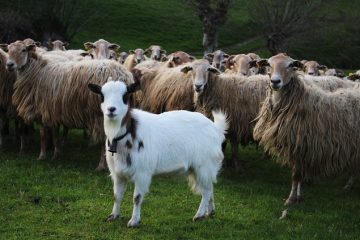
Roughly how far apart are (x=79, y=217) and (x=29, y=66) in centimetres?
496

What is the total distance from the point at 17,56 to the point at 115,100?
18.3 feet

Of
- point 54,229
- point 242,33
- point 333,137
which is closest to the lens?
point 54,229

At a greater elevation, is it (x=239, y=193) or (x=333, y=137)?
(x=333, y=137)

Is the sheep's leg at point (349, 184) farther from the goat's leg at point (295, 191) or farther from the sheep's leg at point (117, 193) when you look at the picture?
the sheep's leg at point (117, 193)

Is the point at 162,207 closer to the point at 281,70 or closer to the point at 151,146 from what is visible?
the point at 151,146

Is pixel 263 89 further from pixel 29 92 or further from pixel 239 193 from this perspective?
pixel 29 92

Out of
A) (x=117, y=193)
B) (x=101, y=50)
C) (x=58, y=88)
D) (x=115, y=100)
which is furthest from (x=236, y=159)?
(x=101, y=50)

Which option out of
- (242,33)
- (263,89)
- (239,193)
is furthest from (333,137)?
(242,33)

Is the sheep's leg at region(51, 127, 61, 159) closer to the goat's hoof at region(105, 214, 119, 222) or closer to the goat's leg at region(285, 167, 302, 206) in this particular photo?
the goat's hoof at region(105, 214, 119, 222)

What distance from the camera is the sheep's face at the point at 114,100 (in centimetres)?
723

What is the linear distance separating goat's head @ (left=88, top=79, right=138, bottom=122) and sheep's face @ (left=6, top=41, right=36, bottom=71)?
204 inches

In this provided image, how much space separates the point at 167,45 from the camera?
4269 cm

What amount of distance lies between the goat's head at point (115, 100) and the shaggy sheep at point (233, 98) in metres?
4.62

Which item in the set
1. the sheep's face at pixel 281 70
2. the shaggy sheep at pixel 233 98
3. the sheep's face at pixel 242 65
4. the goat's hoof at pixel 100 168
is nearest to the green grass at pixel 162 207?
the goat's hoof at pixel 100 168
